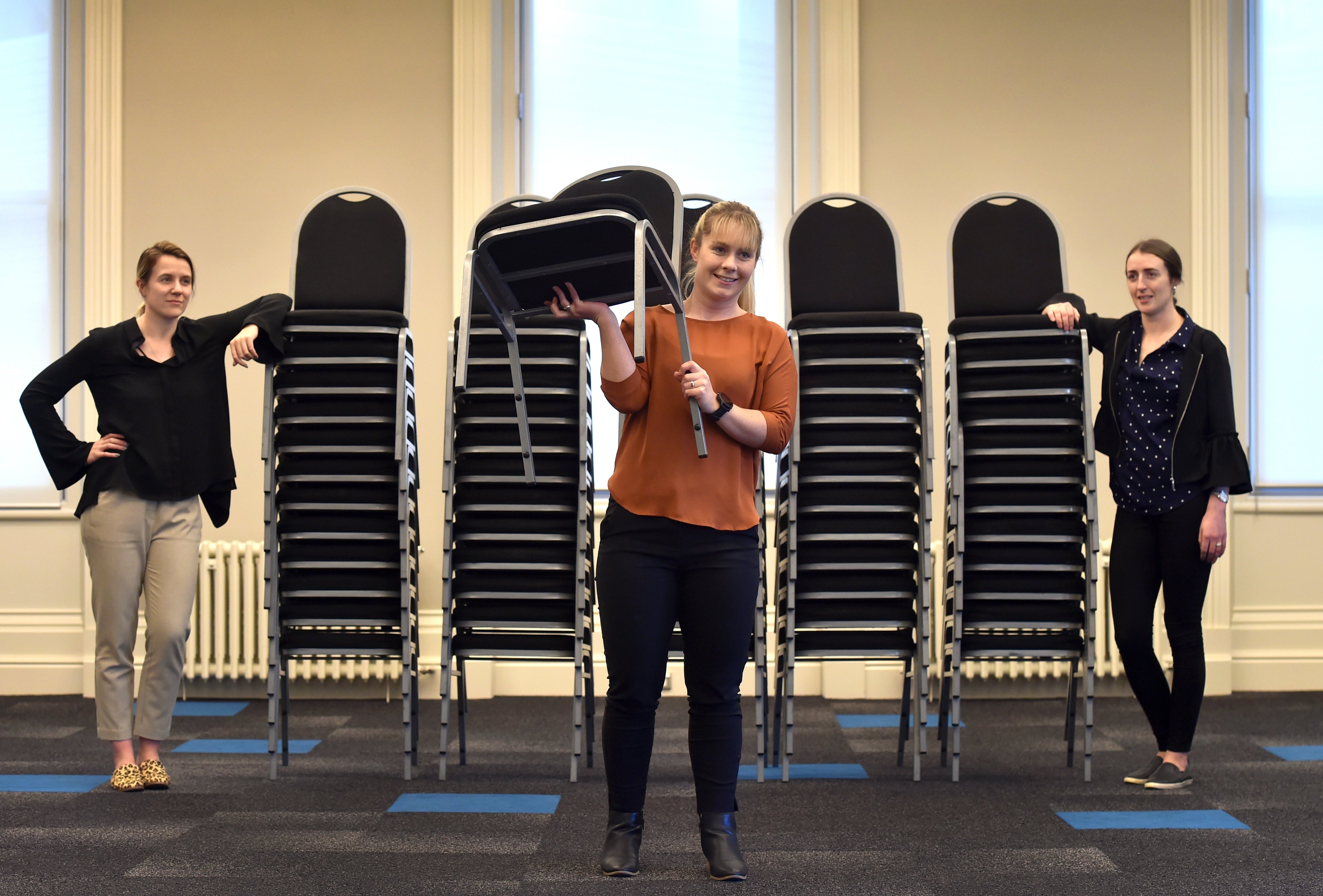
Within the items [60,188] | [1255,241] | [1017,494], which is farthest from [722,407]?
[60,188]

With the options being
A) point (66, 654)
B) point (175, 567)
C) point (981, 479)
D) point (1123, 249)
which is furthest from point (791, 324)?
point (66, 654)

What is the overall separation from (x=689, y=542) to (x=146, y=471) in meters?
1.96

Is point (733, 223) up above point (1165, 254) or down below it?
below

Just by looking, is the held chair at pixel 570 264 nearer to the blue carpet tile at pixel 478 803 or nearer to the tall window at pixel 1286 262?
the blue carpet tile at pixel 478 803

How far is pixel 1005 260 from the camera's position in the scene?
12.0 ft

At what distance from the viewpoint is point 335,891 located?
2357 millimetres

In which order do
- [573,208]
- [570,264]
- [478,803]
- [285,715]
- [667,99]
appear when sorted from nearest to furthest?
[573,208] < [570,264] < [478,803] < [285,715] < [667,99]

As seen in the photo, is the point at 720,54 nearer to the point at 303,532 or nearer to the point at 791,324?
the point at 791,324

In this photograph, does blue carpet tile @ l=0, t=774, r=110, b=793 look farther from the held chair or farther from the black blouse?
the held chair

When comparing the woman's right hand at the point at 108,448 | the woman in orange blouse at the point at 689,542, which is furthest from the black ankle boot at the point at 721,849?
Answer: the woman's right hand at the point at 108,448

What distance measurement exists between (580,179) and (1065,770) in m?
2.51

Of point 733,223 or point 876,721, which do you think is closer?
point 733,223

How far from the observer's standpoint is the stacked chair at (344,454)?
3488mm

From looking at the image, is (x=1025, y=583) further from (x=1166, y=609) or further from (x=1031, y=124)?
(x=1031, y=124)
